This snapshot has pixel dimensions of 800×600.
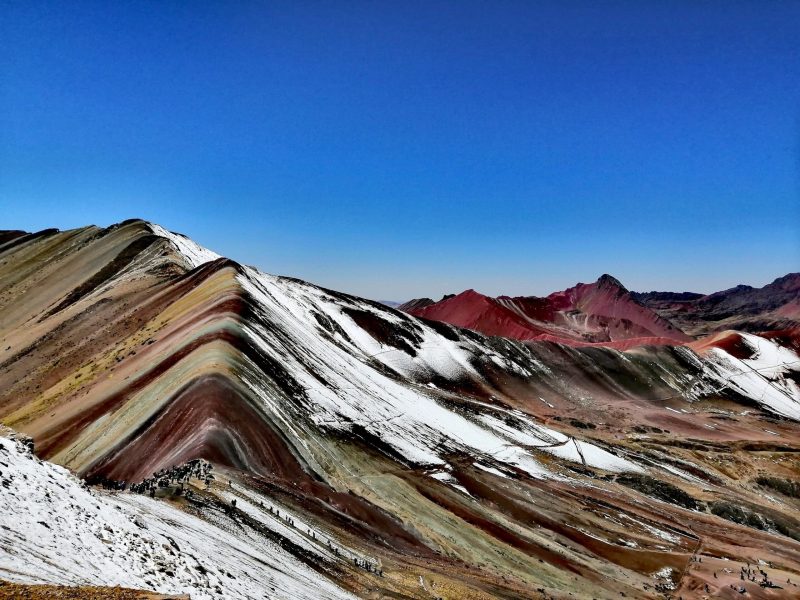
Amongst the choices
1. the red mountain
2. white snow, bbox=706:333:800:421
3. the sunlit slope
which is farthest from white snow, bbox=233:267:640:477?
the red mountain

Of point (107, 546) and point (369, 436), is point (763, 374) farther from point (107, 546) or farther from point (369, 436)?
point (107, 546)

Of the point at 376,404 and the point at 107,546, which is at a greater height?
the point at 376,404

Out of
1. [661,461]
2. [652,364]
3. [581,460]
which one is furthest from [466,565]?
[652,364]

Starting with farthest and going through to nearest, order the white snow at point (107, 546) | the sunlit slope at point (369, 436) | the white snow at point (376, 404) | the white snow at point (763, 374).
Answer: the white snow at point (763, 374) → the white snow at point (376, 404) → the sunlit slope at point (369, 436) → the white snow at point (107, 546)

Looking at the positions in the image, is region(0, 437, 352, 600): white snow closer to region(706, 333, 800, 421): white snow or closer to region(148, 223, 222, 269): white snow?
region(148, 223, 222, 269): white snow

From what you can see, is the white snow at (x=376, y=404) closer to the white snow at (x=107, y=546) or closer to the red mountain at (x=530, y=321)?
the white snow at (x=107, y=546)

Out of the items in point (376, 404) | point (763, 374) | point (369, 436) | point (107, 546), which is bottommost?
point (369, 436)

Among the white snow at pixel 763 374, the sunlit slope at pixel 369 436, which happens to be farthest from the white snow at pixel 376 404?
the white snow at pixel 763 374

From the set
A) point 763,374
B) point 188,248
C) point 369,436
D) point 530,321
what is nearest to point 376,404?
point 369,436
